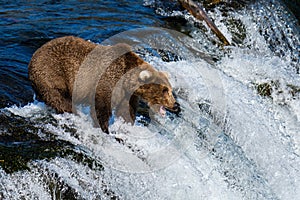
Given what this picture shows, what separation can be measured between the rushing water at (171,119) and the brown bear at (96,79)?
19cm

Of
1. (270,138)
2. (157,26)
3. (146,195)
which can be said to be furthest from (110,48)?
(157,26)

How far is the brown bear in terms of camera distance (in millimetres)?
5656

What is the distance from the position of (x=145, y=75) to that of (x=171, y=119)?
698 millimetres

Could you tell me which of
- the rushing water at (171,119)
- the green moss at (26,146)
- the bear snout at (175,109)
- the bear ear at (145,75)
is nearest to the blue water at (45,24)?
the rushing water at (171,119)

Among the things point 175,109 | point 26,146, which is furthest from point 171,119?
point 26,146

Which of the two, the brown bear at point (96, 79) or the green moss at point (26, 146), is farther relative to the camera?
the brown bear at point (96, 79)

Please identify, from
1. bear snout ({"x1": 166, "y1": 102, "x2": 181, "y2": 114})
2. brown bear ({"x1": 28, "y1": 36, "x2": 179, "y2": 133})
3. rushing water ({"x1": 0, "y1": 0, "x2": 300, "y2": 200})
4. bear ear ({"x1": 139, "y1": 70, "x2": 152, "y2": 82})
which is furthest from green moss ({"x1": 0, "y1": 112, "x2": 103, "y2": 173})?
bear snout ({"x1": 166, "y1": 102, "x2": 181, "y2": 114})

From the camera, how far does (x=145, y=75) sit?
567 centimetres

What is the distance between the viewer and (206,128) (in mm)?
6203

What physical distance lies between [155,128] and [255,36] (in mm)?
4293

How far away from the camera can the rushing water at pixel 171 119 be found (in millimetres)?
4695

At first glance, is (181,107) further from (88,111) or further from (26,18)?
(26,18)

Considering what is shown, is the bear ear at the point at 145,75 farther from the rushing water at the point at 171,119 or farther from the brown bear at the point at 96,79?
the rushing water at the point at 171,119

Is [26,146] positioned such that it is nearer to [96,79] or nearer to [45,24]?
[96,79]
